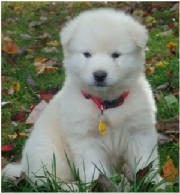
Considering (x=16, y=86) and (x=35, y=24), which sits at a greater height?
(x=35, y=24)

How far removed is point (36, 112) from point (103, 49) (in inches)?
74.7

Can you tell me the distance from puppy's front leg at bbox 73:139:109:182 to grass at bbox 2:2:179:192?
0.21 m

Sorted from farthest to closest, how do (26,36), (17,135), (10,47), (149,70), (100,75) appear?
(26,36), (10,47), (149,70), (17,135), (100,75)

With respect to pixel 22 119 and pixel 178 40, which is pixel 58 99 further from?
pixel 178 40

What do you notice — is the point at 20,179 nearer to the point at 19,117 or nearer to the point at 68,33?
the point at 68,33

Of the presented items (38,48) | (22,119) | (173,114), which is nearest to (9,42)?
(38,48)

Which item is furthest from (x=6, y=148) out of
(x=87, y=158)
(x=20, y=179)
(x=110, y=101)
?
(x=110, y=101)

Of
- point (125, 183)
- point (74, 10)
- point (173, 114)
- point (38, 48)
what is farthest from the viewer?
point (74, 10)

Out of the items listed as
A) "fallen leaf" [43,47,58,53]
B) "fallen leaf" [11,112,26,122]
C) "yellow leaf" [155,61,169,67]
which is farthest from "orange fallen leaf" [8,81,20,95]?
"yellow leaf" [155,61,169,67]

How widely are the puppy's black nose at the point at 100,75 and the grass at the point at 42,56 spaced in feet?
2.21

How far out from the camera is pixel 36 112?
6016 millimetres

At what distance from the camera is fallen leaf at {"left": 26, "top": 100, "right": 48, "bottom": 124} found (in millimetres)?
5883

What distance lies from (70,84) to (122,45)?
0.55m

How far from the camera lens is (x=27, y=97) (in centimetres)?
654
